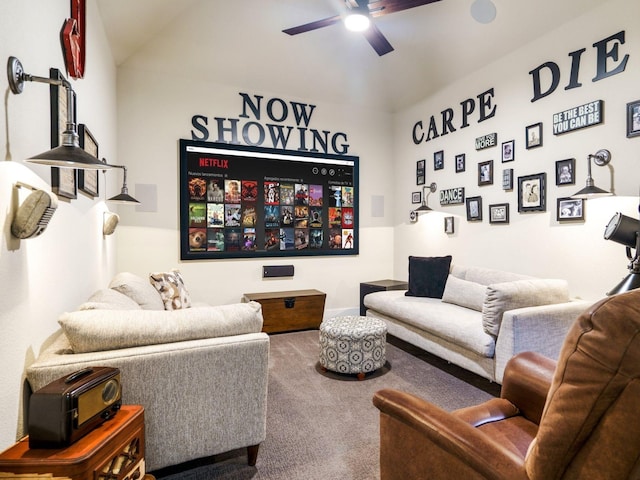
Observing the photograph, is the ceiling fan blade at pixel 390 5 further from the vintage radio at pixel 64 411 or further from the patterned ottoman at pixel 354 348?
the vintage radio at pixel 64 411

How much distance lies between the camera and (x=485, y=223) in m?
3.96

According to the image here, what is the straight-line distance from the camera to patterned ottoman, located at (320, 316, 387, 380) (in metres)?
2.98

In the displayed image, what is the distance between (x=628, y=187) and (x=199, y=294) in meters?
4.34

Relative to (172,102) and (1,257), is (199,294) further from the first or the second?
(1,257)

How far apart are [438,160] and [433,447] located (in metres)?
4.00

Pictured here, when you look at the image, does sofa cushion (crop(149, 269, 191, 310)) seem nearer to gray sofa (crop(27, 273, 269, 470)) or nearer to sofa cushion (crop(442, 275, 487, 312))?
gray sofa (crop(27, 273, 269, 470))

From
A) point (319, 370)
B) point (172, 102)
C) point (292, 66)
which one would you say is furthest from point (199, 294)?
point (292, 66)

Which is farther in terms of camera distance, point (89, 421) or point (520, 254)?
point (520, 254)

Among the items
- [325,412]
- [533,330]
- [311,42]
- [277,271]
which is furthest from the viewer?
[277,271]

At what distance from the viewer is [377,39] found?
3.17 metres

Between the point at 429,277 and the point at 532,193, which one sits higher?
the point at 532,193

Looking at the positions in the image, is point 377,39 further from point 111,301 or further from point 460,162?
point 111,301

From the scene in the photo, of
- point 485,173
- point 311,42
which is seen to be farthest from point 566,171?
point 311,42

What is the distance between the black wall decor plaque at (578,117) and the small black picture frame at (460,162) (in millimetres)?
1095
